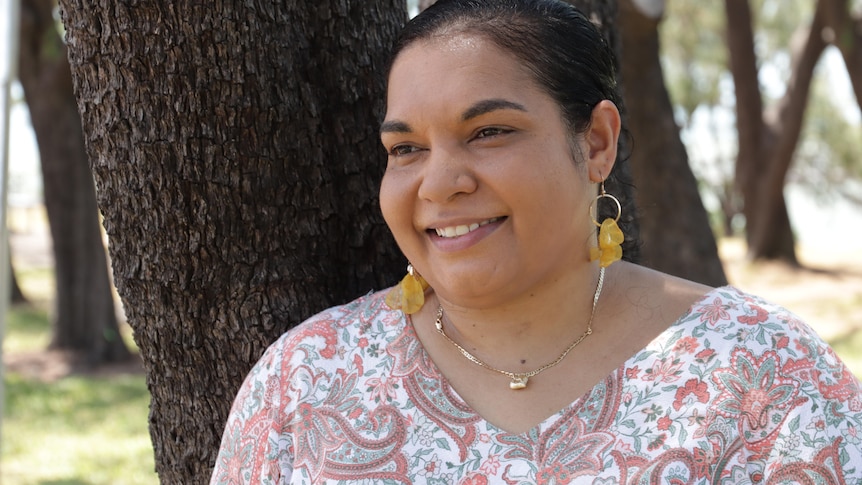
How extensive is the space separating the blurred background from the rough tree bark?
0.11 feet

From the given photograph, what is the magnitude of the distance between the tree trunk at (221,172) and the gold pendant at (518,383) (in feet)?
2.05

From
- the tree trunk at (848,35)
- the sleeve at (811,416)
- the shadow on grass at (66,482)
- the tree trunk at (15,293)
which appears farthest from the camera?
the tree trunk at (15,293)

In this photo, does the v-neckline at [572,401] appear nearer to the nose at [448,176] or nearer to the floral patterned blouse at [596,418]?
the floral patterned blouse at [596,418]

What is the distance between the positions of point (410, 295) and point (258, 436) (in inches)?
18.2

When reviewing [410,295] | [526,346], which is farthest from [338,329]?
[526,346]

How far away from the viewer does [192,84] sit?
2.27 m

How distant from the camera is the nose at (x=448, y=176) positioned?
194 centimetres

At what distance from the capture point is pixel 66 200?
965 centimetres

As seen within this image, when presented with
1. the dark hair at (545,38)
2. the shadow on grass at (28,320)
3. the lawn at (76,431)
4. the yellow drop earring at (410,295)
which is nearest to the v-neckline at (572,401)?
the yellow drop earring at (410,295)

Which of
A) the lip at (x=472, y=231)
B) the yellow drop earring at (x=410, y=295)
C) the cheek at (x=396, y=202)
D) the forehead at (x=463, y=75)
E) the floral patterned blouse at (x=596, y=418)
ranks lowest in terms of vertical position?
the floral patterned blouse at (x=596, y=418)

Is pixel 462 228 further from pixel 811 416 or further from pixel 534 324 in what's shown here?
pixel 811 416

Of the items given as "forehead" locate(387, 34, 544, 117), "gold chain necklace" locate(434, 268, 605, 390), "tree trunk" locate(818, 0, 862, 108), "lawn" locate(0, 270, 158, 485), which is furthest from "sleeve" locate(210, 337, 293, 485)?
"tree trunk" locate(818, 0, 862, 108)

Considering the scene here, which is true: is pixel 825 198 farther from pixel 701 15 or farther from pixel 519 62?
pixel 519 62

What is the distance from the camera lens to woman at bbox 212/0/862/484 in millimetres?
1874
